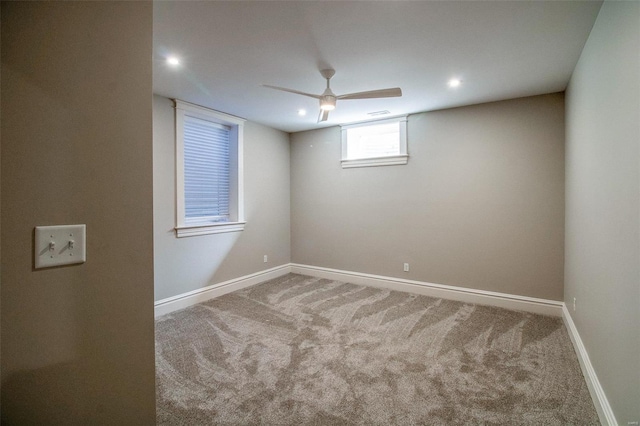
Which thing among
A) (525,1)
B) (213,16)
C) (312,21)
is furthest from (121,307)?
(525,1)

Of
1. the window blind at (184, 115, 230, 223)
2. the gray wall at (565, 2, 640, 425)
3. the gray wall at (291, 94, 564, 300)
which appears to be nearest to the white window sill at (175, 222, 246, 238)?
the window blind at (184, 115, 230, 223)

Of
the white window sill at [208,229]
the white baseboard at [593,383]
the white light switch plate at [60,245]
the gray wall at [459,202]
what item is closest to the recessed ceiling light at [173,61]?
the white window sill at [208,229]

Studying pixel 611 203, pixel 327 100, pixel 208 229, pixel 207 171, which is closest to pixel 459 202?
pixel 611 203

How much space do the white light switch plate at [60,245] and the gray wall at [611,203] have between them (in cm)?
221

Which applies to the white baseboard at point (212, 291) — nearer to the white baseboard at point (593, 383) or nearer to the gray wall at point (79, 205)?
the gray wall at point (79, 205)

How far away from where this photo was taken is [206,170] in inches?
162

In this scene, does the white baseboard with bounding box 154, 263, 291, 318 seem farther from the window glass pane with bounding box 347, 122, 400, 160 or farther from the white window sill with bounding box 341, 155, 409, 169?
the window glass pane with bounding box 347, 122, 400, 160

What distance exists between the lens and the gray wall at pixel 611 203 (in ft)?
4.52

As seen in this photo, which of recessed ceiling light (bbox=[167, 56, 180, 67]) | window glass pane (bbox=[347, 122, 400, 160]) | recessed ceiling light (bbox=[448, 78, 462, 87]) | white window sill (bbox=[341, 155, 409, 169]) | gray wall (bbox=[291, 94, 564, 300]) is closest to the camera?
recessed ceiling light (bbox=[167, 56, 180, 67])

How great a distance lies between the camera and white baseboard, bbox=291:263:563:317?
3.38m

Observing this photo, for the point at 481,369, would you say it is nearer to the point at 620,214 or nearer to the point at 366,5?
the point at 620,214

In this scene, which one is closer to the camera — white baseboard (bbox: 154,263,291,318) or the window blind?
white baseboard (bbox: 154,263,291,318)

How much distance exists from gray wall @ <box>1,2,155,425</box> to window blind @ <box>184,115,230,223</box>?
302 centimetres

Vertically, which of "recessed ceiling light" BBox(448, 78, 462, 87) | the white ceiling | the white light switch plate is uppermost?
"recessed ceiling light" BBox(448, 78, 462, 87)
